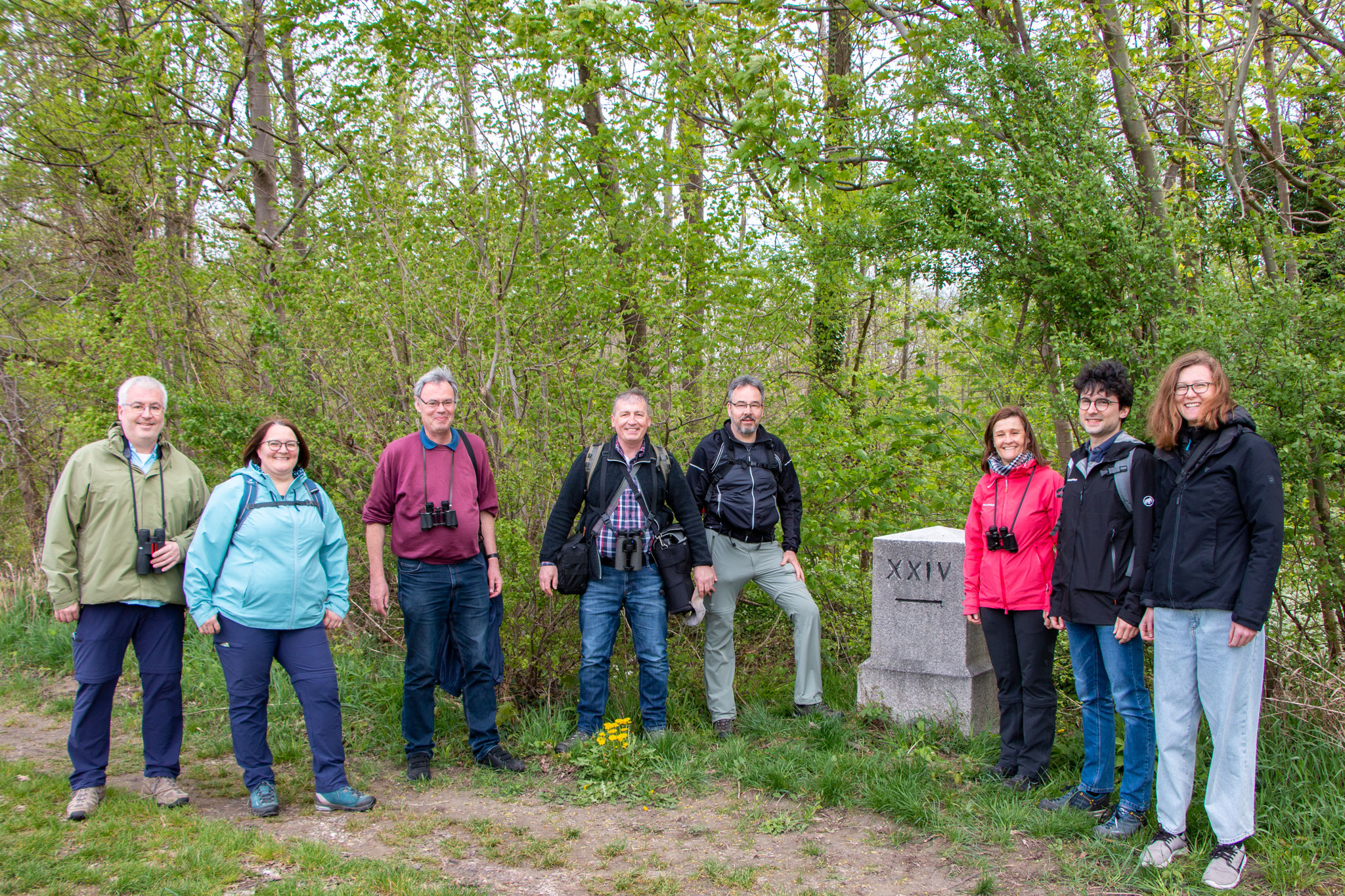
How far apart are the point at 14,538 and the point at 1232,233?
1635cm

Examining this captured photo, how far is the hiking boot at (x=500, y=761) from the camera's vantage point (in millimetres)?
4598

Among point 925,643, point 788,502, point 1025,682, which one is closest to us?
point 1025,682

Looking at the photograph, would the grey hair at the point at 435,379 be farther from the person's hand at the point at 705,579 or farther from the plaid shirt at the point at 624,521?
the person's hand at the point at 705,579

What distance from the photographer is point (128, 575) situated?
4.02 meters

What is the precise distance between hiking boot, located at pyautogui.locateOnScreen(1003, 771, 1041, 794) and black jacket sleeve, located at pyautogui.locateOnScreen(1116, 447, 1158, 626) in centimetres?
107

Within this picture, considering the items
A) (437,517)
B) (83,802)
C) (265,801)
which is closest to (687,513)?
(437,517)

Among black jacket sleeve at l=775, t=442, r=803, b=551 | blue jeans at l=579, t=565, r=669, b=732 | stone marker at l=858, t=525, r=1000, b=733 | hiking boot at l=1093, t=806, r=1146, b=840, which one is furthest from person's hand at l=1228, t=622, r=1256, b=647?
blue jeans at l=579, t=565, r=669, b=732

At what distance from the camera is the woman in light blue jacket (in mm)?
3951

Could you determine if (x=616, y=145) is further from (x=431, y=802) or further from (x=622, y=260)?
(x=431, y=802)

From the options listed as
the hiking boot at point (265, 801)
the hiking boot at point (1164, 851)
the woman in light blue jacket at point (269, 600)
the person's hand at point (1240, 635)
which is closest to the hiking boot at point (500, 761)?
the woman in light blue jacket at point (269, 600)

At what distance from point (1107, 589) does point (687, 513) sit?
2.15m

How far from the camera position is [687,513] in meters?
4.92

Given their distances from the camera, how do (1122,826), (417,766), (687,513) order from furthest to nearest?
(687,513) → (417,766) → (1122,826)

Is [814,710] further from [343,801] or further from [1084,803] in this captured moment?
[343,801]
